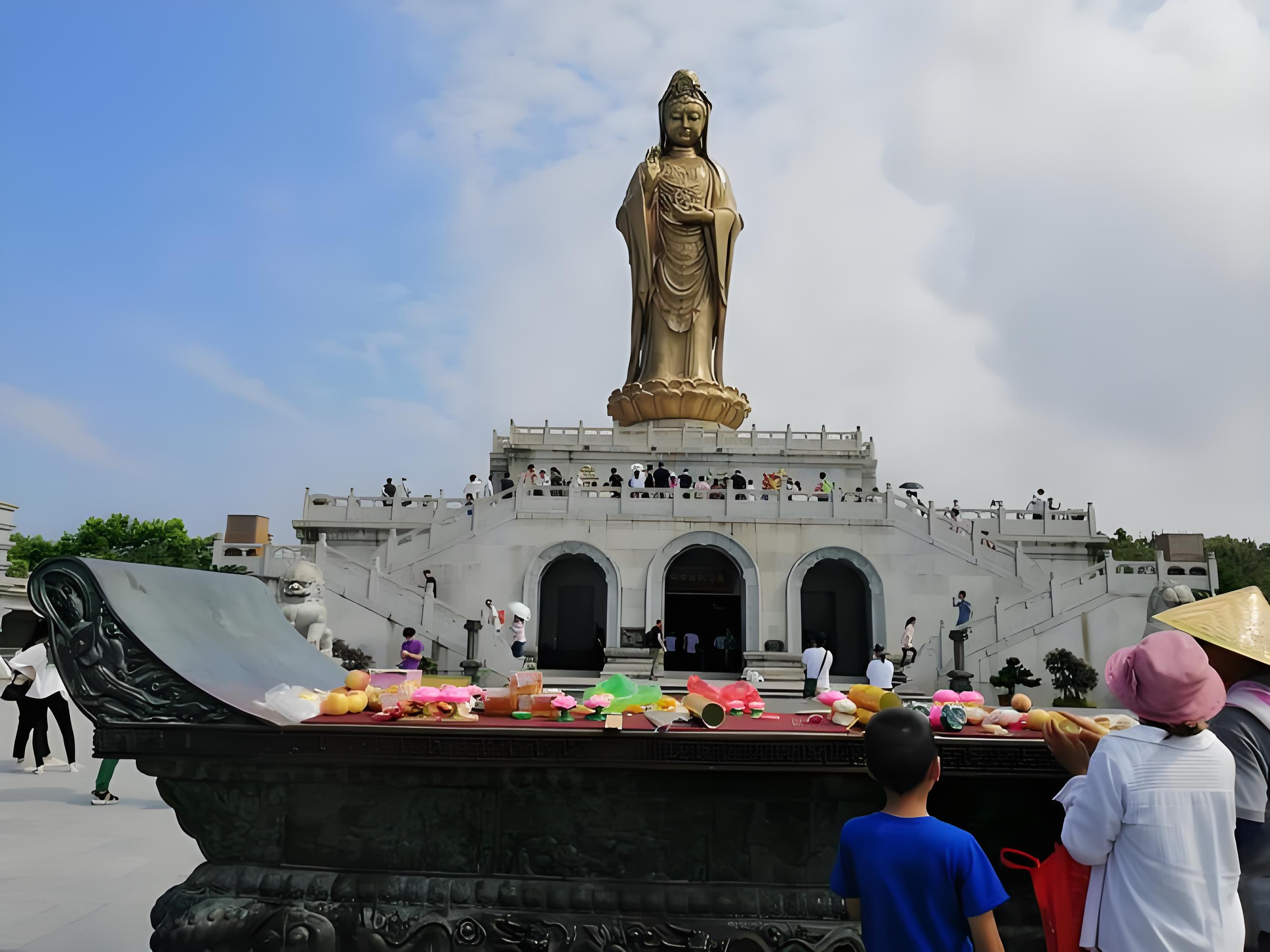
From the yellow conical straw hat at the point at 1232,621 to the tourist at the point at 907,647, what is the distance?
15.1 metres

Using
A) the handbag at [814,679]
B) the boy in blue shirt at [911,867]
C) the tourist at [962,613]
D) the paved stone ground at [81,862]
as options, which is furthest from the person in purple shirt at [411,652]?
the boy in blue shirt at [911,867]

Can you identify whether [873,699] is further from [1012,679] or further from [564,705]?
[1012,679]

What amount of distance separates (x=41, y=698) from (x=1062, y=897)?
31.7ft

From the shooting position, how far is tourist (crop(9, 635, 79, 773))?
29.4 feet

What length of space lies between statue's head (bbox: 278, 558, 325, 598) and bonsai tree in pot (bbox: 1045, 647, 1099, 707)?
1270cm

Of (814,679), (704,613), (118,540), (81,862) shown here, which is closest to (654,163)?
(704,613)

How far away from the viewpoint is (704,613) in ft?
73.0

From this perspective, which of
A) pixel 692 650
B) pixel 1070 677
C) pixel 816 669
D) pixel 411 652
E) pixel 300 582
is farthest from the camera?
pixel 692 650

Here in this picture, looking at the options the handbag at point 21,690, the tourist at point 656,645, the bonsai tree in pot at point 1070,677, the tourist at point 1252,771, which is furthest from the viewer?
the tourist at point 656,645

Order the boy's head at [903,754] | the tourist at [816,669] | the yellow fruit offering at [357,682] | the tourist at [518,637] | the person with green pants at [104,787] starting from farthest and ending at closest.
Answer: the tourist at [518,637]
the tourist at [816,669]
the person with green pants at [104,787]
the yellow fruit offering at [357,682]
the boy's head at [903,754]

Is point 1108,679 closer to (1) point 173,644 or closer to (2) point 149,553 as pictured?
(1) point 173,644

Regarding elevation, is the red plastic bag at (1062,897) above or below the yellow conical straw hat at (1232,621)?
below

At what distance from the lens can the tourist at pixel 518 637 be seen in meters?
16.9

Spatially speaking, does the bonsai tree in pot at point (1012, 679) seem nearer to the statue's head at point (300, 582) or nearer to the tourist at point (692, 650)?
the tourist at point (692, 650)
